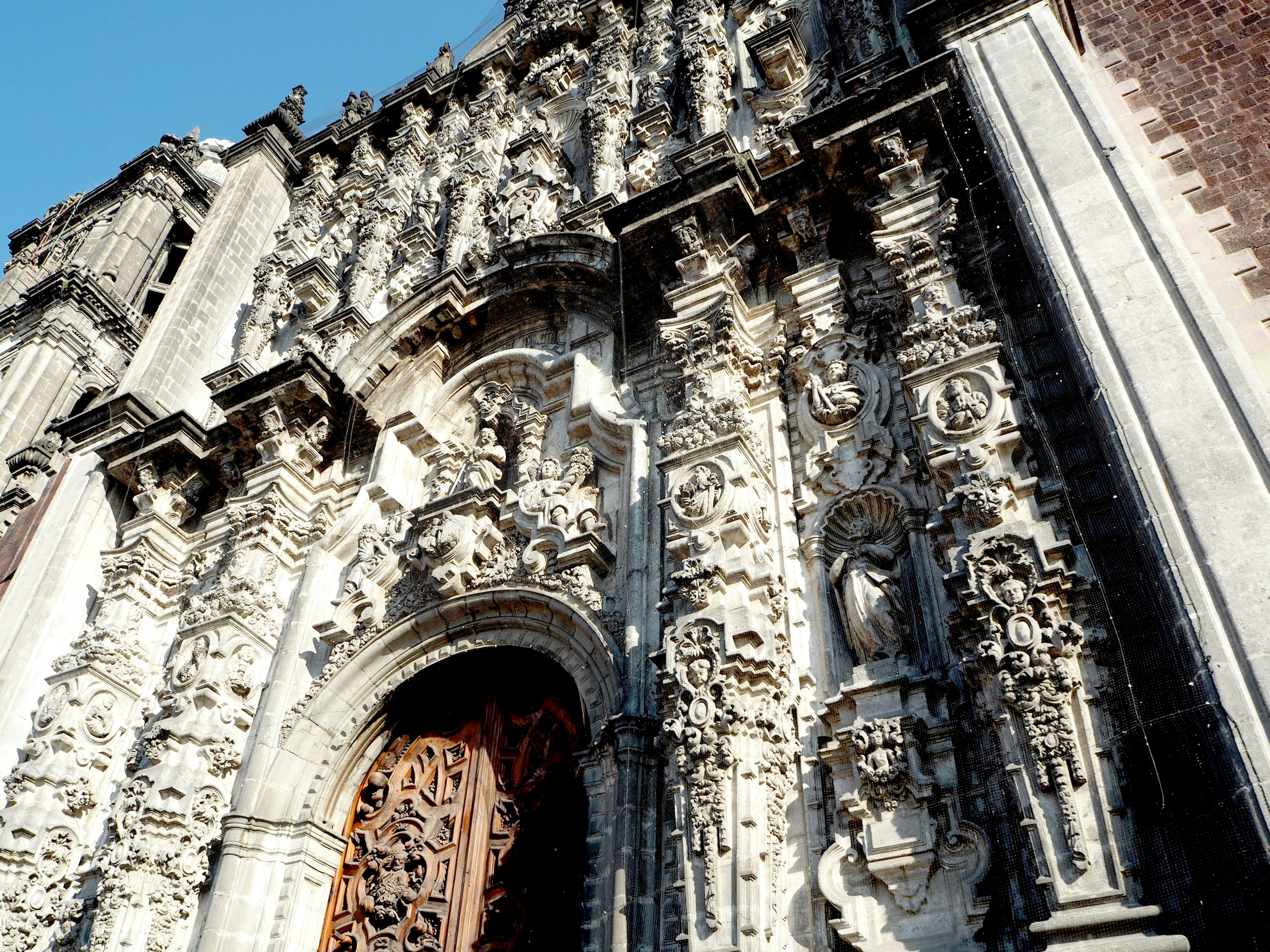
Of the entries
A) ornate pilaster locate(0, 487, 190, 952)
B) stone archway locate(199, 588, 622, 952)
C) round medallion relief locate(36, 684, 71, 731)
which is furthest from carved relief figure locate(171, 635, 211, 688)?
round medallion relief locate(36, 684, 71, 731)

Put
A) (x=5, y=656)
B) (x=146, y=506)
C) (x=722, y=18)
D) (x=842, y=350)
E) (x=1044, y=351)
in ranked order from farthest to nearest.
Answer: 1. (x=722, y=18)
2. (x=146, y=506)
3. (x=5, y=656)
4. (x=842, y=350)
5. (x=1044, y=351)

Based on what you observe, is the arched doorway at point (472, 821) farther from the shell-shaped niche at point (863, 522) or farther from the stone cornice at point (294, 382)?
the stone cornice at point (294, 382)

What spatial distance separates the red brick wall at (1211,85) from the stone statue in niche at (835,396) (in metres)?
2.66

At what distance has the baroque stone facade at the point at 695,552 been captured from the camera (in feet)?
17.0

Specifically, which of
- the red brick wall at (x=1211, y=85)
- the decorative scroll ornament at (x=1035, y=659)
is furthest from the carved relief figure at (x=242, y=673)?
the red brick wall at (x=1211, y=85)

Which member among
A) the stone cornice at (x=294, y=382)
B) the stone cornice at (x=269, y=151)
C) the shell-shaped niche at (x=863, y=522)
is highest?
the stone cornice at (x=269, y=151)

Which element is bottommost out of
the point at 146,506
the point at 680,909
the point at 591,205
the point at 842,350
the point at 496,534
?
the point at 680,909

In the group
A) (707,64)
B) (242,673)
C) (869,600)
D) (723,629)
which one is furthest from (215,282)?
(869,600)

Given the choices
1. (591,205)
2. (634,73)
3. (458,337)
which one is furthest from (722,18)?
(458,337)

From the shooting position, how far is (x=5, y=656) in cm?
1046

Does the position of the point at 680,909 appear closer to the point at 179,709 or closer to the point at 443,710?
the point at 443,710

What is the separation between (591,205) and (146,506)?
599cm

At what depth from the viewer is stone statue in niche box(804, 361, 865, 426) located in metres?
7.59

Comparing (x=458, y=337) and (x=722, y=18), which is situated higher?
(x=722, y=18)
